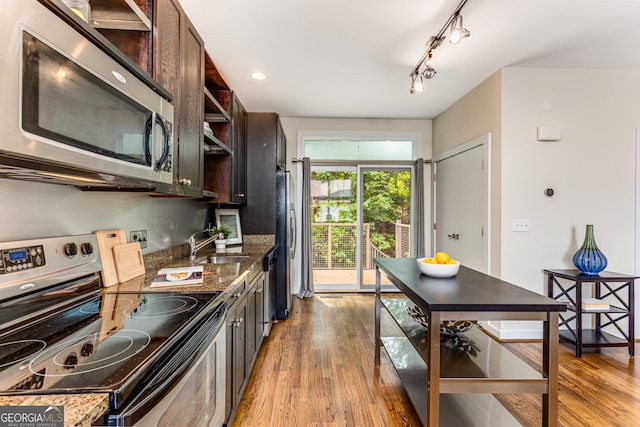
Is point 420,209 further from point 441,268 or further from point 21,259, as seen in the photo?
point 21,259

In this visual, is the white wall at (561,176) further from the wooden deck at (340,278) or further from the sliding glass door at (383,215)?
the wooden deck at (340,278)

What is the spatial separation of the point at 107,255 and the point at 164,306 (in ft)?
1.85

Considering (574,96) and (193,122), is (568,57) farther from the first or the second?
(193,122)

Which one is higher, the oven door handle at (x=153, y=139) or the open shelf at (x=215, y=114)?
→ the open shelf at (x=215, y=114)

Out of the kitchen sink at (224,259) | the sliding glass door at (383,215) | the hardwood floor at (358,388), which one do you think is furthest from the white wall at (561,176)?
the kitchen sink at (224,259)

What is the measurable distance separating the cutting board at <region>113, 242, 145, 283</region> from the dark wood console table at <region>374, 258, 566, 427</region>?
1519 mm

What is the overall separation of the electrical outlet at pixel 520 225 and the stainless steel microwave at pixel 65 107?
3156mm

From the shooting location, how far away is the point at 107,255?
60.2 inches

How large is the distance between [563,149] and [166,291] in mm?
3665

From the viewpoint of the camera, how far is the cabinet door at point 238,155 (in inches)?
114

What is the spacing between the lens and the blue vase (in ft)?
8.87

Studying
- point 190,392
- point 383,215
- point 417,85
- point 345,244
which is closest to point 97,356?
point 190,392

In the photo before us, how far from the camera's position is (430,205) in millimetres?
4609

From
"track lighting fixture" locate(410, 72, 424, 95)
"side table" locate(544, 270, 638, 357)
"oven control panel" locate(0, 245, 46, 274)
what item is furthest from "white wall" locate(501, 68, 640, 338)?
"oven control panel" locate(0, 245, 46, 274)
